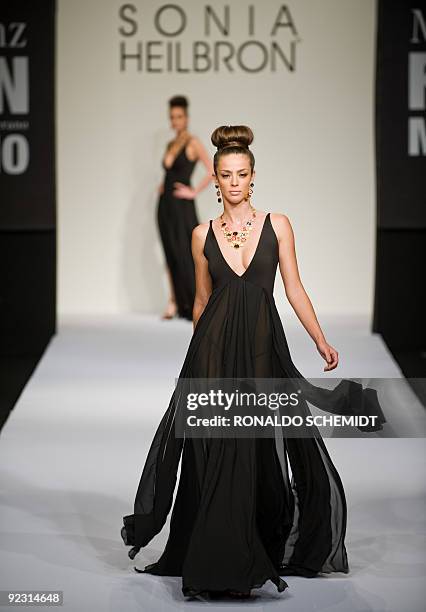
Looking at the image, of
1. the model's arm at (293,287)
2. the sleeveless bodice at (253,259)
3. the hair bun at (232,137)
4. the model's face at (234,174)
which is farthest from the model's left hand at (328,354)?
the hair bun at (232,137)

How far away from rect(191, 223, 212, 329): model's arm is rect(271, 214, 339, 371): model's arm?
0.64ft

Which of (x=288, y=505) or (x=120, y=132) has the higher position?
(x=120, y=132)

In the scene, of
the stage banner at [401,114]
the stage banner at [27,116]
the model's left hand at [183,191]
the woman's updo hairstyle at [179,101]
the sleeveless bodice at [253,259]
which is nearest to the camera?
the sleeveless bodice at [253,259]

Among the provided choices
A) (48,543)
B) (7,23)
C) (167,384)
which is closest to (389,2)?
(7,23)

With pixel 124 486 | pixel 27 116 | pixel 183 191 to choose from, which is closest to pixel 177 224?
pixel 183 191

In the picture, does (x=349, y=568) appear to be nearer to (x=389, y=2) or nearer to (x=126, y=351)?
(x=126, y=351)

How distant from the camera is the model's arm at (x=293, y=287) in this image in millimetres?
4188

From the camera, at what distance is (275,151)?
9.41 m

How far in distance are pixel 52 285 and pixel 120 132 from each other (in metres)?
1.56

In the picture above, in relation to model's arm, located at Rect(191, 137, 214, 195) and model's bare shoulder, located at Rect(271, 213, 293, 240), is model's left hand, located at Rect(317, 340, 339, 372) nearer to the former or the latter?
model's bare shoulder, located at Rect(271, 213, 293, 240)

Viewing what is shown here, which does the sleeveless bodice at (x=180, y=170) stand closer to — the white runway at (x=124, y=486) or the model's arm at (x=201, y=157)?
the model's arm at (x=201, y=157)

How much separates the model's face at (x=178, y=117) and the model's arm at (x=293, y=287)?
5.42 meters

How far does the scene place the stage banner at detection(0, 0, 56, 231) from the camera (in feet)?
28.1

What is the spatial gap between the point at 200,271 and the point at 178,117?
5448 mm
